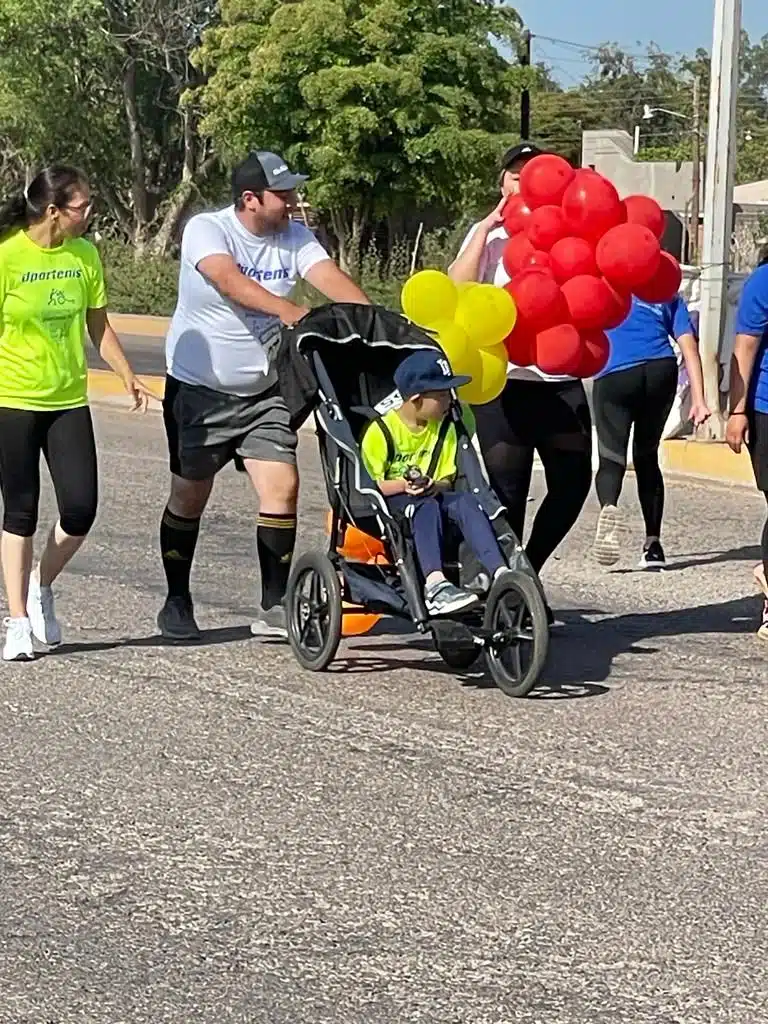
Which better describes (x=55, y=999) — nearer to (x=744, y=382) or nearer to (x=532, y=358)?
(x=532, y=358)

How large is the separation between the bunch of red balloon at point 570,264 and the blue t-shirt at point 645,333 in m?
2.16

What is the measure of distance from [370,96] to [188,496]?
3066cm

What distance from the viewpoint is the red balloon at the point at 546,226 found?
24.1 feet

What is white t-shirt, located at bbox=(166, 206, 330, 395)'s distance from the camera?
24.0ft

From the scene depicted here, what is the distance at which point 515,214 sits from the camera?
Result: 7469 millimetres

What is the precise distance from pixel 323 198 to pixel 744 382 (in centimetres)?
3125

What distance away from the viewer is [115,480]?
43.2ft

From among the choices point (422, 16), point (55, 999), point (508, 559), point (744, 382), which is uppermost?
point (422, 16)

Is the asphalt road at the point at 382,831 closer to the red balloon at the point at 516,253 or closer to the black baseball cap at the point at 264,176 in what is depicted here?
the red balloon at the point at 516,253

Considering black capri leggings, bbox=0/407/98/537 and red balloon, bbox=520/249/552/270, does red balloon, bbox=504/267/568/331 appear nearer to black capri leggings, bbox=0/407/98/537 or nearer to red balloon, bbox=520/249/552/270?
red balloon, bbox=520/249/552/270

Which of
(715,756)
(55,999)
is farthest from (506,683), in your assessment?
(55,999)

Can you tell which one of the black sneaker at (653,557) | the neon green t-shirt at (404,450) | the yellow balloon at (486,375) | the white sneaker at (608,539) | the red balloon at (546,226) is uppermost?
the red balloon at (546,226)

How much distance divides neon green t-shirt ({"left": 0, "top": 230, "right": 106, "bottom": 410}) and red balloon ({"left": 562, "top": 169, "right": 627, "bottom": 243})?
1.98 meters

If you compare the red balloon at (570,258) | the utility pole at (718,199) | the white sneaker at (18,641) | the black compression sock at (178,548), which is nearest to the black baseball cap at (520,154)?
the red balloon at (570,258)
